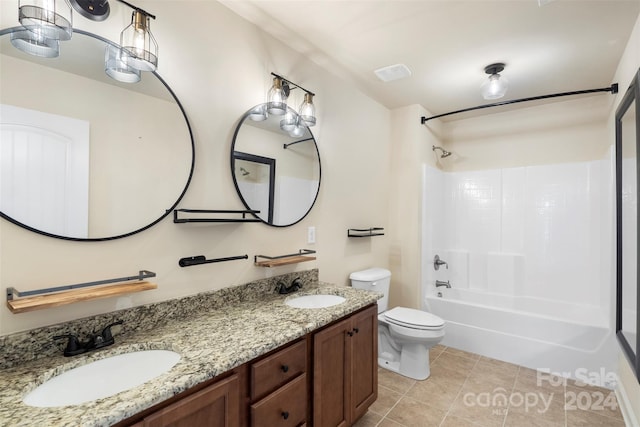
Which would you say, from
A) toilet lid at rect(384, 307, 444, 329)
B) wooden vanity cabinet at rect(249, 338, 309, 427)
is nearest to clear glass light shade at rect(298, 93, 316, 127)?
wooden vanity cabinet at rect(249, 338, 309, 427)

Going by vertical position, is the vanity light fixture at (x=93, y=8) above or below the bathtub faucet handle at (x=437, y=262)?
above

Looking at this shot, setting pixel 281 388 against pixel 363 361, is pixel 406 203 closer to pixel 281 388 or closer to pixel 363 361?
pixel 363 361

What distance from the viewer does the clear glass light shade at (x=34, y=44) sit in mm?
1055

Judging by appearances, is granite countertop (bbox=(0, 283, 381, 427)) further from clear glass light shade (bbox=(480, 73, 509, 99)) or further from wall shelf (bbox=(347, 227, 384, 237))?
clear glass light shade (bbox=(480, 73, 509, 99))

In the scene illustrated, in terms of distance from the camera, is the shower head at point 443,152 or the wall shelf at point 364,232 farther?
the shower head at point 443,152

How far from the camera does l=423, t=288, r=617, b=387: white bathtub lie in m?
2.52

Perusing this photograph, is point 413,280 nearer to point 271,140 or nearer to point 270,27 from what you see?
point 271,140

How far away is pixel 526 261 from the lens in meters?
3.32

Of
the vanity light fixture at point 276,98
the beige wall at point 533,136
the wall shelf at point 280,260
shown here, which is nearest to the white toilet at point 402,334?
the wall shelf at point 280,260

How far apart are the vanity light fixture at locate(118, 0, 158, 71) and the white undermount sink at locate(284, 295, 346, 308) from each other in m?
1.40

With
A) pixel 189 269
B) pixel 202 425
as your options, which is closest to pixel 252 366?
pixel 202 425

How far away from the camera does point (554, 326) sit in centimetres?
269

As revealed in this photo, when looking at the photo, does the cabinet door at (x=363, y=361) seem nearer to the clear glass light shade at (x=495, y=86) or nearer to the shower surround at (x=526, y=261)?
the shower surround at (x=526, y=261)

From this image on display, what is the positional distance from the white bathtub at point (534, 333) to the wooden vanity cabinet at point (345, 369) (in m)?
1.52
